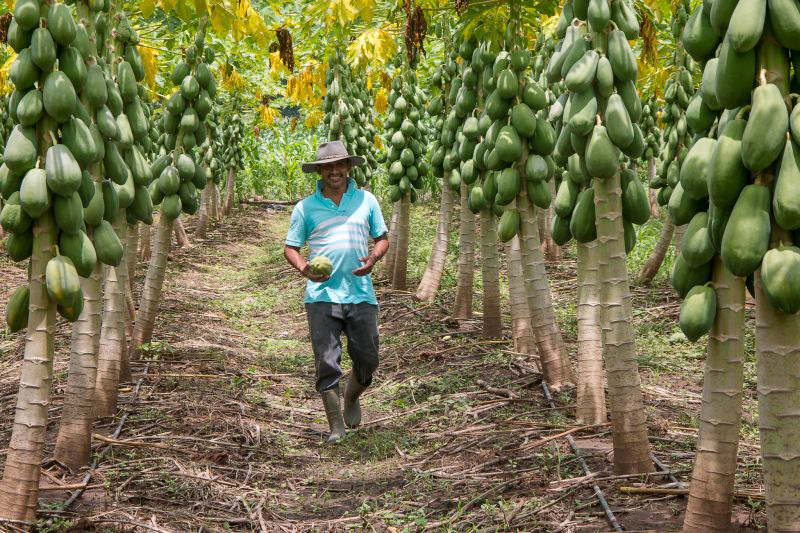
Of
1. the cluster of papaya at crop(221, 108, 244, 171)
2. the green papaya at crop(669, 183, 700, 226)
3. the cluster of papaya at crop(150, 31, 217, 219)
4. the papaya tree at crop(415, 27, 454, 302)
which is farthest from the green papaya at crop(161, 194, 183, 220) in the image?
the cluster of papaya at crop(221, 108, 244, 171)

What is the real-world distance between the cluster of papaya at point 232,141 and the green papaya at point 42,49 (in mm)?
16840

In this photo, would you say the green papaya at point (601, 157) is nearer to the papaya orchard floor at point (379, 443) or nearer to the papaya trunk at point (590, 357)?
the papaya trunk at point (590, 357)

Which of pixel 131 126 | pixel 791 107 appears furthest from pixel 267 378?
pixel 791 107

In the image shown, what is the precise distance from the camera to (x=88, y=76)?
4254 mm

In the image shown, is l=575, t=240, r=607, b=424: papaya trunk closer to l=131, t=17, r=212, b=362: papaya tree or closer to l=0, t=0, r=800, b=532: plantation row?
l=0, t=0, r=800, b=532: plantation row

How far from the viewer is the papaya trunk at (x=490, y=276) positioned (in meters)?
7.33

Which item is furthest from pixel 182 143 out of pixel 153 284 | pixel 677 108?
pixel 677 108

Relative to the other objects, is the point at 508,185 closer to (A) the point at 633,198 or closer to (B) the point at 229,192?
(A) the point at 633,198

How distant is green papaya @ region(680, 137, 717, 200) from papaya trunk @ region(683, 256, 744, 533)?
29cm

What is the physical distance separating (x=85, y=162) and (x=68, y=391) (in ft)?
4.27

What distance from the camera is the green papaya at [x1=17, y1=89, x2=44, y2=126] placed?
346cm

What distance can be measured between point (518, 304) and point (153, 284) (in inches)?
105

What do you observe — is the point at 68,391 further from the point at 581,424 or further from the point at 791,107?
the point at 791,107

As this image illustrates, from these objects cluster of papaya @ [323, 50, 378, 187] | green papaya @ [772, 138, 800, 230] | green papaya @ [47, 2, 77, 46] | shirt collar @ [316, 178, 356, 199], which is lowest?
green papaya @ [772, 138, 800, 230]
